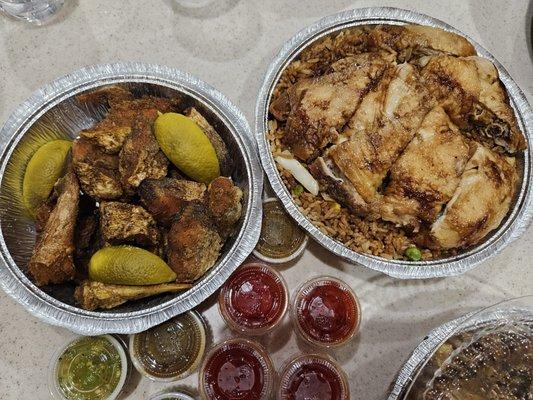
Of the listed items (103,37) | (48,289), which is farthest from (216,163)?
(103,37)

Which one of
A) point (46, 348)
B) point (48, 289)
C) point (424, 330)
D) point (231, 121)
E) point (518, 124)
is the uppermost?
point (518, 124)

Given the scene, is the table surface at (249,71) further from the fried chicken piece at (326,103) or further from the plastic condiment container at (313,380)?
the fried chicken piece at (326,103)

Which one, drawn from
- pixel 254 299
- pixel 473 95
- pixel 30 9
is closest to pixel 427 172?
pixel 473 95

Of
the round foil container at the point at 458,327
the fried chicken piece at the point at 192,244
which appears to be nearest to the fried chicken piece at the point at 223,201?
the fried chicken piece at the point at 192,244

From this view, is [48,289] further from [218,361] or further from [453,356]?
[453,356]

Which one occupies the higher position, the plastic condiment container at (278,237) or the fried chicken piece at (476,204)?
the fried chicken piece at (476,204)

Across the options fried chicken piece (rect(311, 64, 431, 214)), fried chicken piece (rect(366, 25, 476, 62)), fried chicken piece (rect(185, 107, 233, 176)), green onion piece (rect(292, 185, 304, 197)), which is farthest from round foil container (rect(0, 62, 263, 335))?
fried chicken piece (rect(366, 25, 476, 62))
